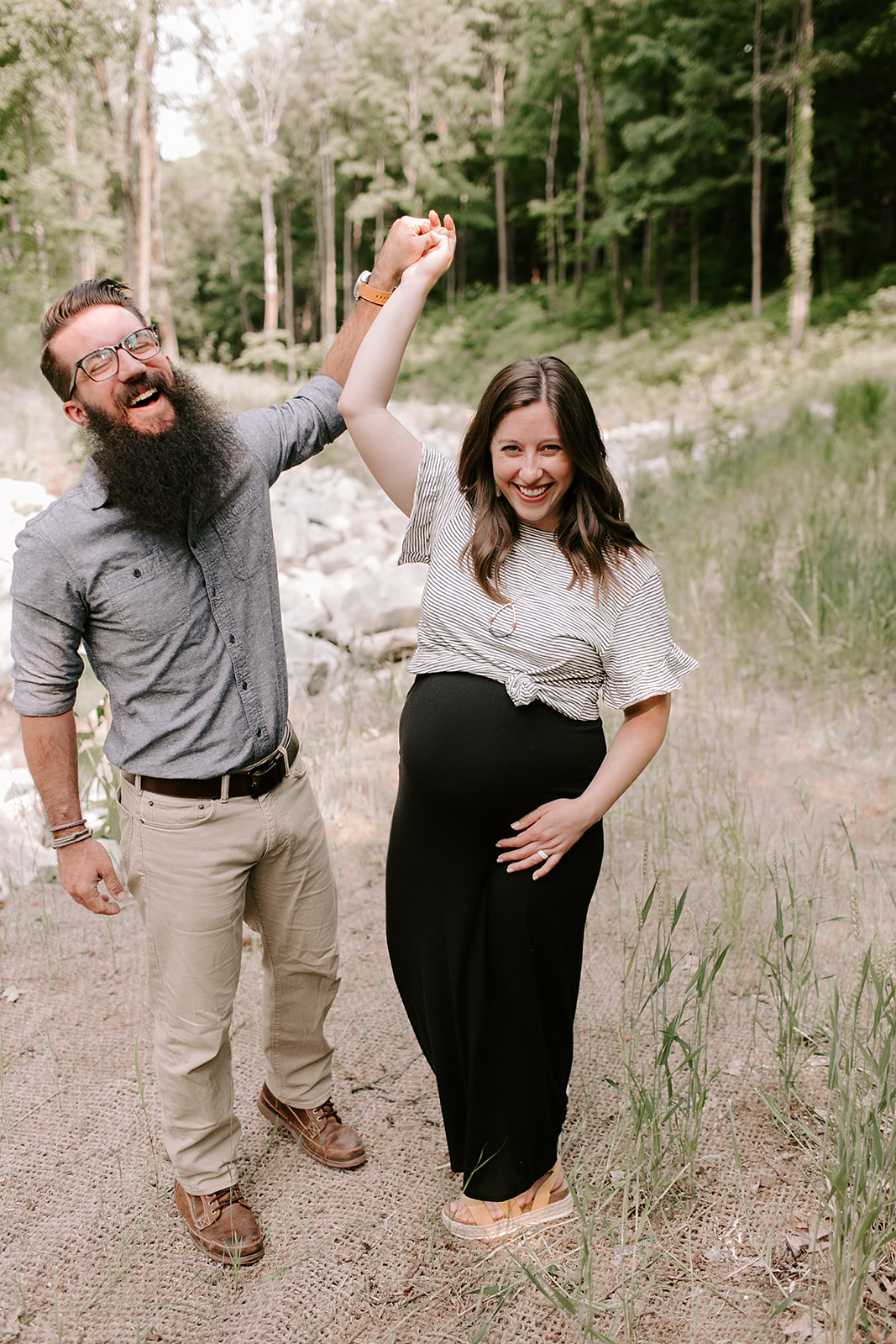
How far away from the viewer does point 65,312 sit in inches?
75.2

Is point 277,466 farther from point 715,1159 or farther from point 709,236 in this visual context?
point 709,236

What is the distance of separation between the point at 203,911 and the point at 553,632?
3.22 feet

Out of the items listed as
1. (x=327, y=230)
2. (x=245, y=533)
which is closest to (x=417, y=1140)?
(x=245, y=533)

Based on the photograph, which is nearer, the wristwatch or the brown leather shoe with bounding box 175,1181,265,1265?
the brown leather shoe with bounding box 175,1181,265,1265

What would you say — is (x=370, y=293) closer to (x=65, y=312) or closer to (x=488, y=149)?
(x=65, y=312)

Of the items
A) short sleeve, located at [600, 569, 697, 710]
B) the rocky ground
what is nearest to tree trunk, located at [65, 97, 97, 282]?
the rocky ground

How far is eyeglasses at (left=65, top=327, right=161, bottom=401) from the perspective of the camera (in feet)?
6.23

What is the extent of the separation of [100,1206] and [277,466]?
1801mm

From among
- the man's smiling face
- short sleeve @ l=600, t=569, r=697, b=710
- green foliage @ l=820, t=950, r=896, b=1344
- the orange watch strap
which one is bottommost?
green foliage @ l=820, t=950, r=896, b=1344

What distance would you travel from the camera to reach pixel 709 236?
86.2 ft

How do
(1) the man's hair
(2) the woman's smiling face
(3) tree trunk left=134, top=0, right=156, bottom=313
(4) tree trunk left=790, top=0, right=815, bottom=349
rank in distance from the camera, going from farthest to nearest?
(4) tree trunk left=790, top=0, right=815, bottom=349 → (3) tree trunk left=134, top=0, right=156, bottom=313 → (1) the man's hair → (2) the woman's smiling face

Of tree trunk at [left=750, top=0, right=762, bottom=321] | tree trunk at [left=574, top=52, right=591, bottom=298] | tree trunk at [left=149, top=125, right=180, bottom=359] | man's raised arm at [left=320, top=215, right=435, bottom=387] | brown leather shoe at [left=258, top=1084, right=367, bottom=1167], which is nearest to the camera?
man's raised arm at [left=320, top=215, right=435, bottom=387]

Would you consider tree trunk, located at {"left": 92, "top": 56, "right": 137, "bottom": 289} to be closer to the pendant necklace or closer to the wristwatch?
the wristwatch

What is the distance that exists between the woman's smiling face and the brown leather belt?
803 mm
